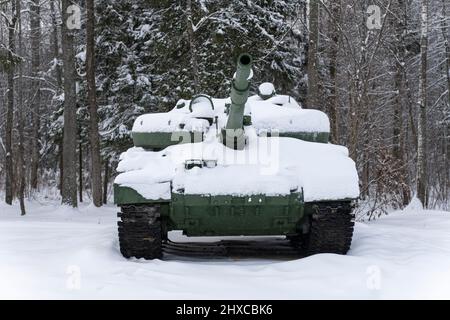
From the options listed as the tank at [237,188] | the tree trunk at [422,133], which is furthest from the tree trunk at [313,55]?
the tank at [237,188]

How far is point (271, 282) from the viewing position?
4918 mm

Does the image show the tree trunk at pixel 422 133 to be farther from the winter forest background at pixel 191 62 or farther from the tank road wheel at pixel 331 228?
the tank road wheel at pixel 331 228

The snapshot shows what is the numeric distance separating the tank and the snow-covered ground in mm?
350

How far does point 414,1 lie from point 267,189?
16.9 meters

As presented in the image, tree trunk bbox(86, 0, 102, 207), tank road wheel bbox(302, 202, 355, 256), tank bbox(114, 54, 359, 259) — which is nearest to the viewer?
tank bbox(114, 54, 359, 259)

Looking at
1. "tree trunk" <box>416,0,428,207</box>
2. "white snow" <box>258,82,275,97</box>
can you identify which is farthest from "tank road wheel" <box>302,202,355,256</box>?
"tree trunk" <box>416,0,428,207</box>

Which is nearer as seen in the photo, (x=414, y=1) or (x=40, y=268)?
(x=40, y=268)

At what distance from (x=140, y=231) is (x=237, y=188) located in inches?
44.1

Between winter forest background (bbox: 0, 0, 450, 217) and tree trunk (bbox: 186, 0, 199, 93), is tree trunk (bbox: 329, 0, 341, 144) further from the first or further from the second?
tree trunk (bbox: 186, 0, 199, 93)

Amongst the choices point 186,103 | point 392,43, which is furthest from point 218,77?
point 186,103

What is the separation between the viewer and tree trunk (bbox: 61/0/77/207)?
13.8 meters

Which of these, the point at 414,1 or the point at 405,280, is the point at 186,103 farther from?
the point at 414,1

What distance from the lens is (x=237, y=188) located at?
5969mm

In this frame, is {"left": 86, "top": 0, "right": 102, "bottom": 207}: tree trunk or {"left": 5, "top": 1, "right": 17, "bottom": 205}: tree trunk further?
{"left": 5, "top": 1, "right": 17, "bottom": 205}: tree trunk
